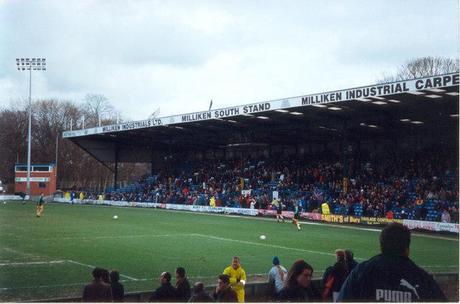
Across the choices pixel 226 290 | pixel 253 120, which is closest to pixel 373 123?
pixel 253 120

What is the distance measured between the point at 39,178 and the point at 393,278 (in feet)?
207

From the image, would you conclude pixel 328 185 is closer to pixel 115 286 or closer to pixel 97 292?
pixel 115 286

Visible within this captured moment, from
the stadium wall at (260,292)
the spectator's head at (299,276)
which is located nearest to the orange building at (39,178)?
the stadium wall at (260,292)

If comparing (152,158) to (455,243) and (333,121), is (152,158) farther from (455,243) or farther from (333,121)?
(455,243)

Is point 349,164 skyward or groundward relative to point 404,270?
skyward

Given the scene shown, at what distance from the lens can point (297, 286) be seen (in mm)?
5438

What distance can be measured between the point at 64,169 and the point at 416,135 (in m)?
55.6

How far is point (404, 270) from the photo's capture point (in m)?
3.74

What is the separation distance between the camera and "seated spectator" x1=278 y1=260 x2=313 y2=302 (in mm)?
5359

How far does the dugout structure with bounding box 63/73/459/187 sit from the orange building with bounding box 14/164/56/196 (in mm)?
8562

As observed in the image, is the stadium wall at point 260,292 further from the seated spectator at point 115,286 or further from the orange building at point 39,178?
the orange building at point 39,178

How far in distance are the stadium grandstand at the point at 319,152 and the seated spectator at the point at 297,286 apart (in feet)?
64.3

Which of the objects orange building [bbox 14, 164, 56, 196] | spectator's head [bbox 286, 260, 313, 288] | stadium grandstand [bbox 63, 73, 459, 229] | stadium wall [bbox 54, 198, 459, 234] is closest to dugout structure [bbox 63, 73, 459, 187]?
stadium grandstand [bbox 63, 73, 459, 229]

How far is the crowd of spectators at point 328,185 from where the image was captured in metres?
31.3
